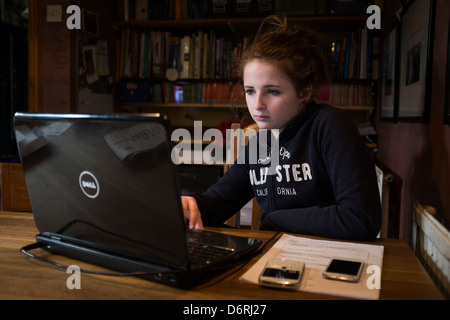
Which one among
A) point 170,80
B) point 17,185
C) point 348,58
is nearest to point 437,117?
point 17,185

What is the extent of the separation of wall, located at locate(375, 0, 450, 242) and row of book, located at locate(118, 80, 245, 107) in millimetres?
1501

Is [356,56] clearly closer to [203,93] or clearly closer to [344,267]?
[203,93]

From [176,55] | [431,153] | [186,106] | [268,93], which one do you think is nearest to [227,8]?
[176,55]

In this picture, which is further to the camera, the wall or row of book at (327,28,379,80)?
row of book at (327,28,379,80)

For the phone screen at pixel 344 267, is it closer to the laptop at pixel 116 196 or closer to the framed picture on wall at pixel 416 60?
the laptop at pixel 116 196

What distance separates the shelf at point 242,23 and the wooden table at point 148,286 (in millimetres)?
2545

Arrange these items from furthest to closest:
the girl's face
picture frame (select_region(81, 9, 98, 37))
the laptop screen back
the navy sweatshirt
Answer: picture frame (select_region(81, 9, 98, 37)), the girl's face, the navy sweatshirt, the laptop screen back

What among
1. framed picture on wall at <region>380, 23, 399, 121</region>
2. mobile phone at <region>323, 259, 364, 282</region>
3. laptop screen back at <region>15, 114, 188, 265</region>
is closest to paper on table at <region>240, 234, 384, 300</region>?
mobile phone at <region>323, 259, 364, 282</region>

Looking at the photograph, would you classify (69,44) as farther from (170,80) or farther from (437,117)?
(437,117)

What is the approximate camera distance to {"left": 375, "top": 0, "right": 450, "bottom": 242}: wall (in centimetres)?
126

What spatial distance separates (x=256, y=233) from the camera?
95 cm

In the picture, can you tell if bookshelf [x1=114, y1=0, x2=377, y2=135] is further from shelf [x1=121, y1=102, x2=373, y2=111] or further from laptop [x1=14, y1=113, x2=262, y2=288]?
laptop [x1=14, y1=113, x2=262, y2=288]

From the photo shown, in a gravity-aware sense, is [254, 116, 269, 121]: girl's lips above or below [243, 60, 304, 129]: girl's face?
below

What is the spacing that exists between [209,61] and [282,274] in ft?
9.01
